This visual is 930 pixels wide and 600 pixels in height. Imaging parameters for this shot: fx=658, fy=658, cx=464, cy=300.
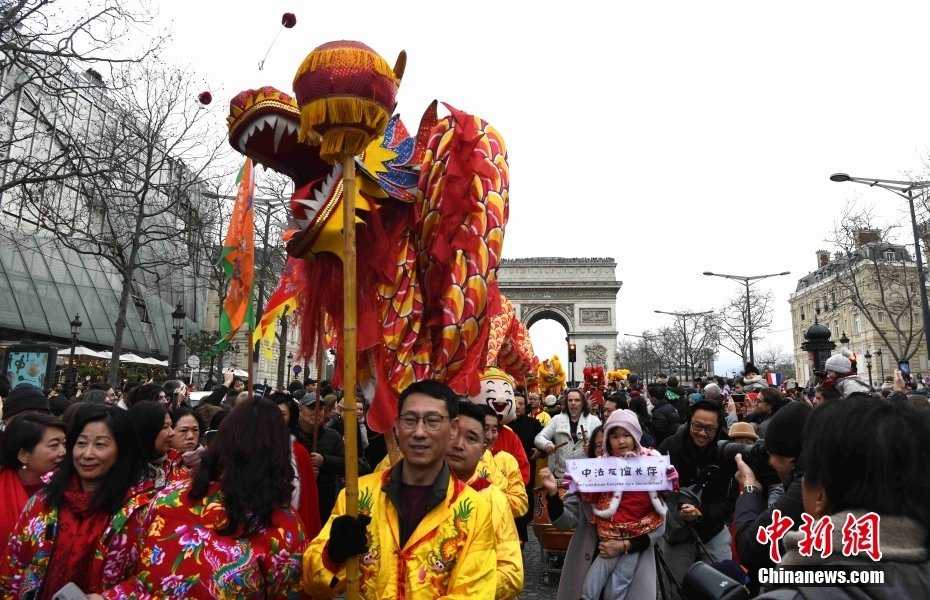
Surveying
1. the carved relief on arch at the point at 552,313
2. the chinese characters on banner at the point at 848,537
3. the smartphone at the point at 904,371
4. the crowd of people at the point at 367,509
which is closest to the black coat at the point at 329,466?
the crowd of people at the point at 367,509

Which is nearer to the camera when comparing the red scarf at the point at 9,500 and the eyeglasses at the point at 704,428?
the red scarf at the point at 9,500

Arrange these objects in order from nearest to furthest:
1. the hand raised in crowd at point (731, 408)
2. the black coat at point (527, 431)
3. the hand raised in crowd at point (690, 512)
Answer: the hand raised in crowd at point (690, 512) < the black coat at point (527, 431) < the hand raised in crowd at point (731, 408)

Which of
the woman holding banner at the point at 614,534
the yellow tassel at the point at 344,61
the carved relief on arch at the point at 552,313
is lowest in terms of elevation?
the woman holding banner at the point at 614,534

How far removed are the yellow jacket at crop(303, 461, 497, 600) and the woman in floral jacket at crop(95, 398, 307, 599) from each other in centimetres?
13

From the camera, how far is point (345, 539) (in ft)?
7.09

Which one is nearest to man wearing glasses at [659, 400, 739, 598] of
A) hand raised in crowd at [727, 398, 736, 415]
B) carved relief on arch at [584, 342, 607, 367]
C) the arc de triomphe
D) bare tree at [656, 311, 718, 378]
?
hand raised in crowd at [727, 398, 736, 415]

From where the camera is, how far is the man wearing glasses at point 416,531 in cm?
222

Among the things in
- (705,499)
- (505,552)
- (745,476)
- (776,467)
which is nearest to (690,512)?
(705,499)

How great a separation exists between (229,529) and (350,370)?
688mm

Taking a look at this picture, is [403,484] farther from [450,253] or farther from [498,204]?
[498,204]

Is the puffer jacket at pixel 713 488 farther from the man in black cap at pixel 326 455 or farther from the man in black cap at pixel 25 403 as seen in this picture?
the man in black cap at pixel 25 403

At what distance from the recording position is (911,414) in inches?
63.7

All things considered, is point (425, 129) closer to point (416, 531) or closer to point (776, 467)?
point (416, 531)

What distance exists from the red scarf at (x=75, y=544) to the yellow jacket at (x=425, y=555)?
862mm
